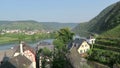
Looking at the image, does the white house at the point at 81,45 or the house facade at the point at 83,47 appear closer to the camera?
the white house at the point at 81,45

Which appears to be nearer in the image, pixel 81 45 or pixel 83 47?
pixel 81 45

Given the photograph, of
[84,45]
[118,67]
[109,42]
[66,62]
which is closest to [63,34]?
[84,45]

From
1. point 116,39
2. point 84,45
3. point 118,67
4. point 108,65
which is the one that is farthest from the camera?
point 84,45

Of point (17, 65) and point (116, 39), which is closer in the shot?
point (17, 65)

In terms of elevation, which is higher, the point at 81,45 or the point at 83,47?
the point at 81,45

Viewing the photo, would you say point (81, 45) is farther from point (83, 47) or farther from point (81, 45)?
point (83, 47)

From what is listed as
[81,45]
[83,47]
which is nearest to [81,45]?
[81,45]

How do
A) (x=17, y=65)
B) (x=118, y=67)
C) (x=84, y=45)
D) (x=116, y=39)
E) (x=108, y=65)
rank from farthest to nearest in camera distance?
1. (x=84, y=45)
2. (x=116, y=39)
3. (x=108, y=65)
4. (x=118, y=67)
5. (x=17, y=65)

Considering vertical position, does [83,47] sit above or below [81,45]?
below

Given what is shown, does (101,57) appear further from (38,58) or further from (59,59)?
(38,58)

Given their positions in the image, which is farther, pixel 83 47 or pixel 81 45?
pixel 83 47

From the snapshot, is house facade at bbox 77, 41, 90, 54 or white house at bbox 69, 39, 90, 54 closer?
white house at bbox 69, 39, 90, 54
